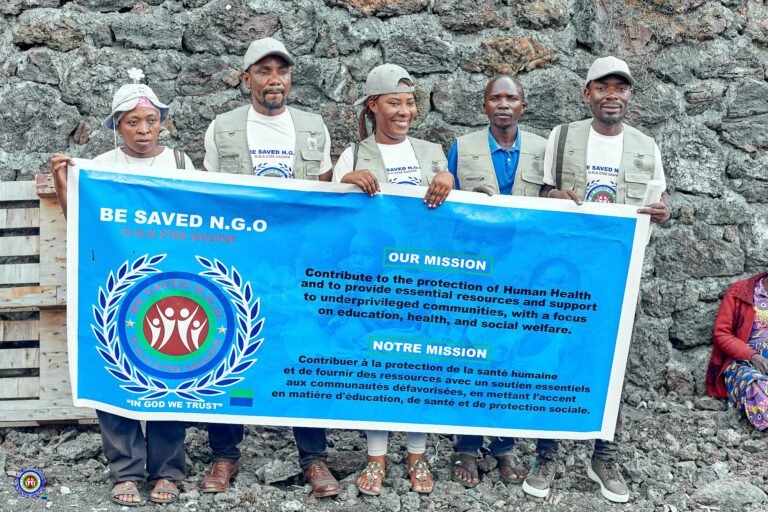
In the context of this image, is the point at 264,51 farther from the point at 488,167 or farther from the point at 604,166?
the point at 604,166

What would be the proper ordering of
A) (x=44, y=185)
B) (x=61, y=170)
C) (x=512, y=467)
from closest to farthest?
(x=61, y=170) → (x=512, y=467) → (x=44, y=185)

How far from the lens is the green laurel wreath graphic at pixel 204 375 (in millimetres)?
4262

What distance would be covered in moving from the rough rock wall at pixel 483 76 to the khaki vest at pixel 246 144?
733mm

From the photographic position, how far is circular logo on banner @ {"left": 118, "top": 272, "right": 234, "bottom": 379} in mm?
4273

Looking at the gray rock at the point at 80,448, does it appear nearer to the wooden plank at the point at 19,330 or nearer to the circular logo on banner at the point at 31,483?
the circular logo on banner at the point at 31,483

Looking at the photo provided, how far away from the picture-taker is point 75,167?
4.21 m

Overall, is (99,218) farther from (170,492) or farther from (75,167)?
(170,492)

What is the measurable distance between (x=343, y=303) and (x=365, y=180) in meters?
0.58

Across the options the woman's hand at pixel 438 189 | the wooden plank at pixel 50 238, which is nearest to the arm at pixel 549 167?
the woman's hand at pixel 438 189

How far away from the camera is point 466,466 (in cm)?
461

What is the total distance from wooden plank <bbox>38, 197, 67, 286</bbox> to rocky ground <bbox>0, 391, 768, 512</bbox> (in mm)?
829

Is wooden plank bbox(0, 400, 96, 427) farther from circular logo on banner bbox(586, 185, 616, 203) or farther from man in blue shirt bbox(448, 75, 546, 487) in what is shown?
circular logo on banner bbox(586, 185, 616, 203)

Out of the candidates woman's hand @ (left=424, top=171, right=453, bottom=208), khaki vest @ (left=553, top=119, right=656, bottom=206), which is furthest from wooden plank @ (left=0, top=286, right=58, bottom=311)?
khaki vest @ (left=553, top=119, right=656, bottom=206)

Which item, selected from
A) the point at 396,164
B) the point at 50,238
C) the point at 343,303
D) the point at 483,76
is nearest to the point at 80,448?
the point at 50,238
